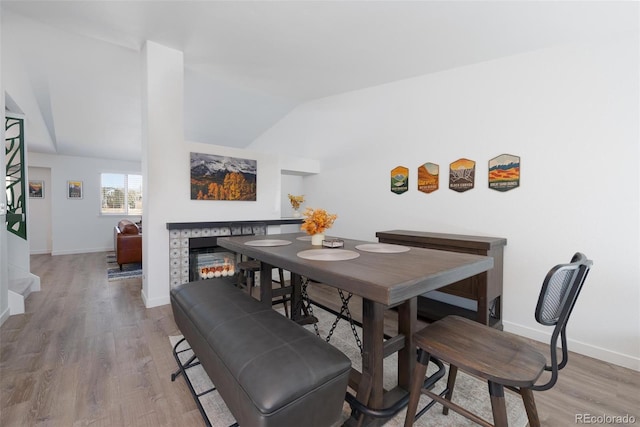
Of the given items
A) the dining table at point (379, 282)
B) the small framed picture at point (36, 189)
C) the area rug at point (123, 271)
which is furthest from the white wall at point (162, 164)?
the small framed picture at point (36, 189)

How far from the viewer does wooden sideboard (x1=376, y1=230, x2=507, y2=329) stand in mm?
2342

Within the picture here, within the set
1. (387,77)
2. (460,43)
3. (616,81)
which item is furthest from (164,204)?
(616,81)

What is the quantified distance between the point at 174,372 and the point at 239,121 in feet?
15.1

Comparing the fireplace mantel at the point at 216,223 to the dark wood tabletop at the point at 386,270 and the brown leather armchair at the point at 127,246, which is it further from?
the brown leather armchair at the point at 127,246

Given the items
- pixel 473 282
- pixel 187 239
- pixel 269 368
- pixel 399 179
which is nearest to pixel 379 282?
pixel 269 368

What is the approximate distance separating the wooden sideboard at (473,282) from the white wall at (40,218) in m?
8.01

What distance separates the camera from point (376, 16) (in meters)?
2.24

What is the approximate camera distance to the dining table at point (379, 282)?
1121 millimetres

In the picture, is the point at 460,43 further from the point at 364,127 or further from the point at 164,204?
the point at 164,204

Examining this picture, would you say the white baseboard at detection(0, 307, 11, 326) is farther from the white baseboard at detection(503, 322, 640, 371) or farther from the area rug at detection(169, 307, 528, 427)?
the white baseboard at detection(503, 322, 640, 371)

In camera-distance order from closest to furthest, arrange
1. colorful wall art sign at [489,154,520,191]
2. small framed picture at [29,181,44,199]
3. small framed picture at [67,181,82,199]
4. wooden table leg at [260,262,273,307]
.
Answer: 1. wooden table leg at [260,262,273,307]
2. colorful wall art sign at [489,154,520,191]
3. small framed picture at [29,181,44,199]
4. small framed picture at [67,181,82,199]

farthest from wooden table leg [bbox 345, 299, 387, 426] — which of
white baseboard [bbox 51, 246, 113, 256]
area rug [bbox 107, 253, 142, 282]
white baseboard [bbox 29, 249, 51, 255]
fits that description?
white baseboard [bbox 29, 249, 51, 255]

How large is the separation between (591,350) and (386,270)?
7.24 feet

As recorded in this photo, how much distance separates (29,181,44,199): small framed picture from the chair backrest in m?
9.20
